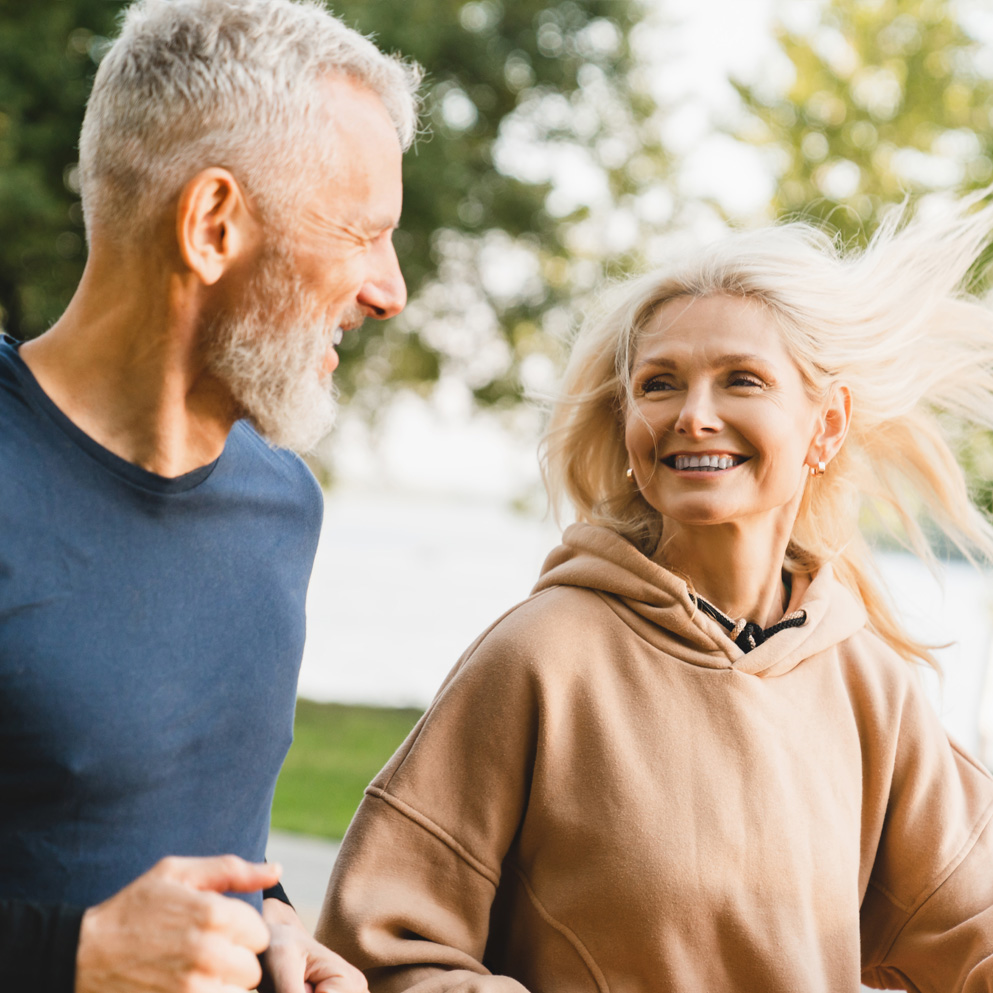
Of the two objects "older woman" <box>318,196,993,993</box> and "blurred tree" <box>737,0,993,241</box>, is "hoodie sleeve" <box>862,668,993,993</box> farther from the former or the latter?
"blurred tree" <box>737,0,993,241</box>

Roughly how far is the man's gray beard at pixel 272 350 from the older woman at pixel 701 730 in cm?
65

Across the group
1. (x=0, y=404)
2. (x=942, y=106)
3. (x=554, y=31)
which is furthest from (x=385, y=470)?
(x=0, y=404)

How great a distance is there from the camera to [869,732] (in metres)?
2.43

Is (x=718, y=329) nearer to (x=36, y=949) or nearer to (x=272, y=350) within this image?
(x=272, y=350)

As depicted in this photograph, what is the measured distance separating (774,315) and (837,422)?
0.29 m

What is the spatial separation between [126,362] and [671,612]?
1109 mm

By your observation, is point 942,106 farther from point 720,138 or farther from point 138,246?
point 138,246

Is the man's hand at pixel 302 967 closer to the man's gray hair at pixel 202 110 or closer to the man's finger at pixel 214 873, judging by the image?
the man's finger at pixel 214 873

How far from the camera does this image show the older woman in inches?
84.6

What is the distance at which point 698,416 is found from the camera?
2.27m

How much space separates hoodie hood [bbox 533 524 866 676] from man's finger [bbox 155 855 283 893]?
3.38 ft

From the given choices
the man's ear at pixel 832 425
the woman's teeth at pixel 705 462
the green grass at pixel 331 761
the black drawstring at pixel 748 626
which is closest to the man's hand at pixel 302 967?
the black drawstring at pixel 748 626

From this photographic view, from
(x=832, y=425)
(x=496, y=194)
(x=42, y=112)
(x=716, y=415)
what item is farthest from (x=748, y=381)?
(x=496, y=194)

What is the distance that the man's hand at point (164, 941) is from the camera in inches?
57.3
